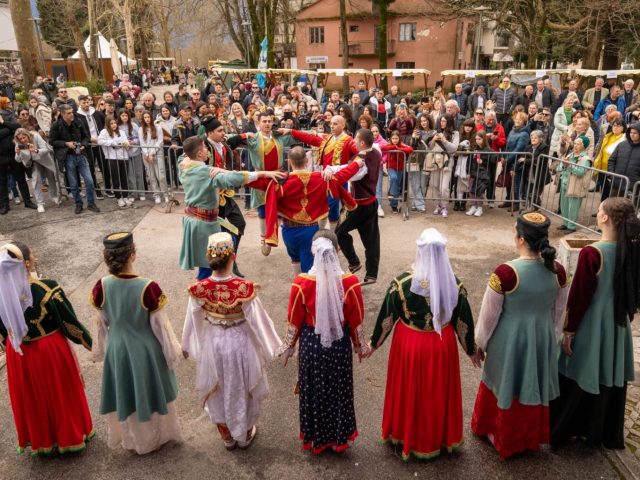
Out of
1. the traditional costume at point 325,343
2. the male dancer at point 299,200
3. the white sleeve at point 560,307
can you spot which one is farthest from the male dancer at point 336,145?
the white sleeve at point 560,307

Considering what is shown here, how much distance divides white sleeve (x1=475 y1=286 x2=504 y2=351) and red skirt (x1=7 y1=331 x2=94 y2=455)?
2.99 meters

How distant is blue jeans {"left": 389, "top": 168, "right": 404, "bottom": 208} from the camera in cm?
975

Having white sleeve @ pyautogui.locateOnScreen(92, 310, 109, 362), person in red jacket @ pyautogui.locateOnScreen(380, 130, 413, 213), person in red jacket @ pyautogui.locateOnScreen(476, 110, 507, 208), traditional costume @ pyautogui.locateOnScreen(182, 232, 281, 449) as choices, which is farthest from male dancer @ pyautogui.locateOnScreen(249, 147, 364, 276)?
person in red jacket @ pyautogui.locateOnScreen(476, 110, 507, 208)

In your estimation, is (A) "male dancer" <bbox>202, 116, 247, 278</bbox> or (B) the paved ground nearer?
(B) the paved ground

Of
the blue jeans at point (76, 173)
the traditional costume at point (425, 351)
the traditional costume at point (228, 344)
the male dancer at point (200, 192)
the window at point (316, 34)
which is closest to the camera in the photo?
the traditional costume at point (425, 351)

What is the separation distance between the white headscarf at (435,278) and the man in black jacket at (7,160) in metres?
8.87

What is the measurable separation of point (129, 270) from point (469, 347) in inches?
97.0

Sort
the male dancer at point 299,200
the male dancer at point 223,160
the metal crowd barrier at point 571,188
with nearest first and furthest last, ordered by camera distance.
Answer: the male dancer at point 299,200 → the male dancer at point 223,160 → the metal crowd barrier at point 571,188

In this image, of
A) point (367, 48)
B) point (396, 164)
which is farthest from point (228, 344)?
point (367, 48)

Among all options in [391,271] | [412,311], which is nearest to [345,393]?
[412,311]

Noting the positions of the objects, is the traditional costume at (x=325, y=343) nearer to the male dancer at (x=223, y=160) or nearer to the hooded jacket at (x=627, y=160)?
the male dancer at (x=223, y=160)

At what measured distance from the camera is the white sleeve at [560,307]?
3.73 meters

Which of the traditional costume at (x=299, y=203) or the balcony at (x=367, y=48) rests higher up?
the balcony at (x=367, y=48)

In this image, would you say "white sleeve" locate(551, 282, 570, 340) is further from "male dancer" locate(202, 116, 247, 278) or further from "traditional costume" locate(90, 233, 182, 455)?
"male dancer" locate(202, 116, 247, 278)
